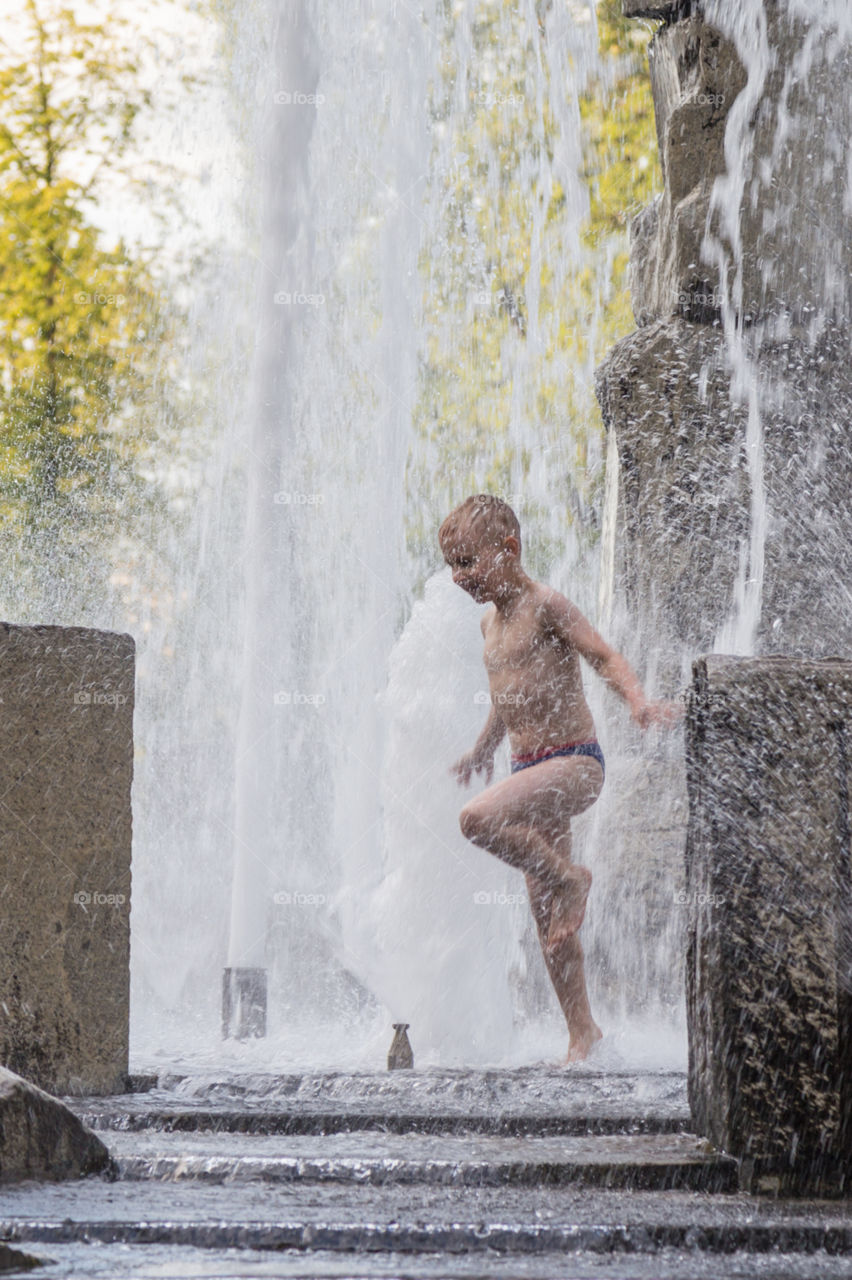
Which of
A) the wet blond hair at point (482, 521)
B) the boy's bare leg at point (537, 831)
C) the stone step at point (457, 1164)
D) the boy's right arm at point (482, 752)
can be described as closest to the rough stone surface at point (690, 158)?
the wet blond hair at point (482, 521)

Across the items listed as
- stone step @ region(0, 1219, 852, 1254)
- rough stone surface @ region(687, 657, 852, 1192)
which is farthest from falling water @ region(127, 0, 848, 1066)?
stone step @ region(0, 1219, 852, 1254)

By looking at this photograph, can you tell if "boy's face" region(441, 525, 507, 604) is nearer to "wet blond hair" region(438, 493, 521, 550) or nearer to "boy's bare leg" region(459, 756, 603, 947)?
"wet blond hair" region(438, 493, 521, 550)

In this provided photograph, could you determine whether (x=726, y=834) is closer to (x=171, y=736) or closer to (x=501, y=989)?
(x=501, y=989)

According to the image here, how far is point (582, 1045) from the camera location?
15.5ft

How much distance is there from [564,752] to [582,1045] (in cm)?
92

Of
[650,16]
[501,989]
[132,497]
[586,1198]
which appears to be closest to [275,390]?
[650,16]

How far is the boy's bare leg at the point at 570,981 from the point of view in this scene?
186 inches

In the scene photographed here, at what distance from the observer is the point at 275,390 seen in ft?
30.2

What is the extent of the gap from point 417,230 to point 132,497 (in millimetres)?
4299

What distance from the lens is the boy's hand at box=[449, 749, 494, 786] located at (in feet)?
17.7

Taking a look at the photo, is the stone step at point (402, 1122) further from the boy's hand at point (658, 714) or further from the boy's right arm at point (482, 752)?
the boy's right arm at point (482, 752)

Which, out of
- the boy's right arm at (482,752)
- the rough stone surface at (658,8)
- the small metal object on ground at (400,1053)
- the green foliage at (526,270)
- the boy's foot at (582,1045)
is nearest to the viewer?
the small metal object on ground at (400,1053)

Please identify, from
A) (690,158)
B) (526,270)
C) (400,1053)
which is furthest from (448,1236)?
(526,270)

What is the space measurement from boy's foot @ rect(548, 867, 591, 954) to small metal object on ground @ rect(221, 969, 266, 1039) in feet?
5.58
